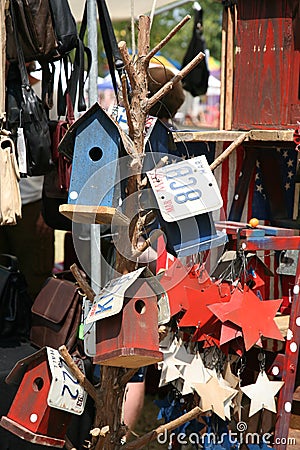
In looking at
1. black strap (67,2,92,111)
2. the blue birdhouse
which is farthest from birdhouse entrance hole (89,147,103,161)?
black strap (67,2,92,111)

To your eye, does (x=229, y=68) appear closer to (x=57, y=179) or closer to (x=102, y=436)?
(x=57, y=179)

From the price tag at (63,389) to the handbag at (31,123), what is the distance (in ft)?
2.96

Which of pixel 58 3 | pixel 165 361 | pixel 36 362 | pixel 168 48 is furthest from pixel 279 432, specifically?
pixel 168 48

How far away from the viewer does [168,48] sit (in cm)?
1873

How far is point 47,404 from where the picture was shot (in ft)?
8.01

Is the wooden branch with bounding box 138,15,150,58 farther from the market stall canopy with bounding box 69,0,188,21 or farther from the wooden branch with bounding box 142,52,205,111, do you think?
the market stall canopy with bounding box 69,0,188,21

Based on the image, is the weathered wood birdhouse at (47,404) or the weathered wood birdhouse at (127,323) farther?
the weathered wood birdhouse at (47,404)

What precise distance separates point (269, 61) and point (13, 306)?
5.79 feet

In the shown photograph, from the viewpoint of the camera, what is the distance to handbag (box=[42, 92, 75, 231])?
3.14m

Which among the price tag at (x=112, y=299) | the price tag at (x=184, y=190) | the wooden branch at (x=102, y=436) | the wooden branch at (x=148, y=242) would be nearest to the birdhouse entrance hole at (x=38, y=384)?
the wooden branch at (x=102, y=436)

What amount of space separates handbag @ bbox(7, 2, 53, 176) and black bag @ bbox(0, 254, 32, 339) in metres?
0.75

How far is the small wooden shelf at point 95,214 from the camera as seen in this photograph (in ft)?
7.40

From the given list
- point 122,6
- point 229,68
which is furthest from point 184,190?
point 122,6

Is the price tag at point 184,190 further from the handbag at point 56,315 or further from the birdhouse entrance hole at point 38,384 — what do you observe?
the handbag at point 56,315
